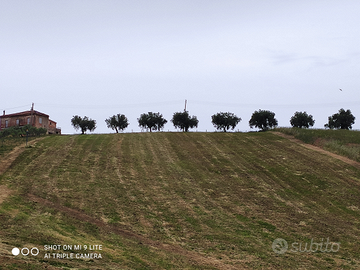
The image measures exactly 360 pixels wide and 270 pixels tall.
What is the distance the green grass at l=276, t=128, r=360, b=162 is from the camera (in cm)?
4488

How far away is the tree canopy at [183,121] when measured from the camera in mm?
86875

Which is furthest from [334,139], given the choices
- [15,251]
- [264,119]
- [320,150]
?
[15,251]

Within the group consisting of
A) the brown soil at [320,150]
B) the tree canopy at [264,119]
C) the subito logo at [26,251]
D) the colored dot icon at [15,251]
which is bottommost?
the subito logo at [26,251]

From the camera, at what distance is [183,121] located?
8681 centimetres

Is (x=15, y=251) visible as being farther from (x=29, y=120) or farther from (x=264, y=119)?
(x=29, y=120)

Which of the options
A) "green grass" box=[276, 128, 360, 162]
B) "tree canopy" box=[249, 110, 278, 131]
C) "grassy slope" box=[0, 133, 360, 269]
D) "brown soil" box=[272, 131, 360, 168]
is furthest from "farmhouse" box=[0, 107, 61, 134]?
"green grass" box=[276, 128, 360, 162]

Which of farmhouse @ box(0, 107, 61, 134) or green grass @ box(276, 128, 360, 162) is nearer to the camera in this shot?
green grass @ box(276, 128, 360, 162)

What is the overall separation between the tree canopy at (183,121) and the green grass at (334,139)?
2874 cm

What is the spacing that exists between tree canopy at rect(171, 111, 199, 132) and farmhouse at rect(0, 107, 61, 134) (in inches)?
1139

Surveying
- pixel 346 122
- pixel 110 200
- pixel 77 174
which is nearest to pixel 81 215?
pixel 110 200

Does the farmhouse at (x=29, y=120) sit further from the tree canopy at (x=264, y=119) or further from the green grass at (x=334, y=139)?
the green grass at (x=334, y=139)

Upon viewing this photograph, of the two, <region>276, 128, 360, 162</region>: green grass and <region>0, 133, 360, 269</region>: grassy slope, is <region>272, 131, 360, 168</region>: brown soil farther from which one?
<region>0, 133, 360, 269</region>: grassy slope

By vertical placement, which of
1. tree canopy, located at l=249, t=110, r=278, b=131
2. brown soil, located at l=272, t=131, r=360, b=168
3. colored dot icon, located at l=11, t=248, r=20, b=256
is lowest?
colored dot icon, located at l=11, t=248, r=20, b=256

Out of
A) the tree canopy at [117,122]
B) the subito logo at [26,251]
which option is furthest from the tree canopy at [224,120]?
the subito logo at [26,251]
